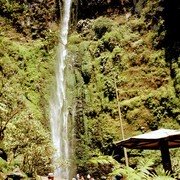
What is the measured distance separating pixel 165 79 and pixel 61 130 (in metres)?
7.32

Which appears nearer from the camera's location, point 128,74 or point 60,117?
point 128,74

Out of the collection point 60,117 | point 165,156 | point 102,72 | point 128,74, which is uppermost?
point 102,72

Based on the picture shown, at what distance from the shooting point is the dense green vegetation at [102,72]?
67.2 feet

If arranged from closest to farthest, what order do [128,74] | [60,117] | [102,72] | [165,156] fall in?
[165,156], [128,74], [60,117], [102,72]

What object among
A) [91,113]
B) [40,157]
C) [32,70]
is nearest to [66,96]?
[91,113]

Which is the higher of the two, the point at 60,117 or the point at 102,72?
the point at 102,72

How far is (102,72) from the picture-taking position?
2453 cm

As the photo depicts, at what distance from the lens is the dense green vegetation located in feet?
67.2

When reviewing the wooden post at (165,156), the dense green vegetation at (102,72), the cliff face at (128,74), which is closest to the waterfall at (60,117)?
the dense green vegetation at (102,72)

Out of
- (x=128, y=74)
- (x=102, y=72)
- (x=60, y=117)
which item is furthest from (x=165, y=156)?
(x=102, y=72)

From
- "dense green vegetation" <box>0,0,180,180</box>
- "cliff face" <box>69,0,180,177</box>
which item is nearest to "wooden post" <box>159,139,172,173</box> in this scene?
"dense green vegetation" <box>0,0,180,180</box>

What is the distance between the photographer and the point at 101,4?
2995 centimetres

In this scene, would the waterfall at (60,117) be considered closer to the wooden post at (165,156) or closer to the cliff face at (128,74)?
the cliff face at (128,74)

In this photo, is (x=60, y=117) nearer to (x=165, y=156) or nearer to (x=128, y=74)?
(x=128, y=74)
